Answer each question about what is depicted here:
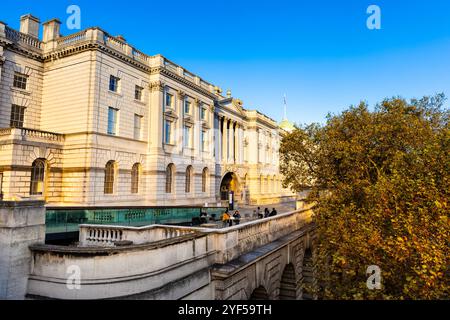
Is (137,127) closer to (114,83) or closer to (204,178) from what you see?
(114,83)

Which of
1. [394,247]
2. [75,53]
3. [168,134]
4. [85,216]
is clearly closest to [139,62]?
[75,53]

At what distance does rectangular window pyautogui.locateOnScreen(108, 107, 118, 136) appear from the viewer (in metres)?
26.7

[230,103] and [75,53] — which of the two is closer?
[75,53]

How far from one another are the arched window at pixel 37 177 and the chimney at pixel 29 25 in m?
13.4

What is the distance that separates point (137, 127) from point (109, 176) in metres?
6.13

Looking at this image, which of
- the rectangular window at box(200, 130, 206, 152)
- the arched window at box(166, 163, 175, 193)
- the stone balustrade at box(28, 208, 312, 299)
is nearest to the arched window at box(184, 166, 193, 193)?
the arched window at box(166, 163, 175, 193)

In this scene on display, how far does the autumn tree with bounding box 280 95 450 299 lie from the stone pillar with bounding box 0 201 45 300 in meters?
10.2

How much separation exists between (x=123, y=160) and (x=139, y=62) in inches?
400

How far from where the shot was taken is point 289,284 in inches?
640

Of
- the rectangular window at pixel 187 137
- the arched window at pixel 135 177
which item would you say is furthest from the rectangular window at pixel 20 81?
Result: the rectangular window at pixel 187 137

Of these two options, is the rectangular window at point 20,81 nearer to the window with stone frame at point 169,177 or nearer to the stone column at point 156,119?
the stone column at point 156,119

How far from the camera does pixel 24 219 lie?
7629mm

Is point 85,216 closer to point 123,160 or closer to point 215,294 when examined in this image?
point 215,294

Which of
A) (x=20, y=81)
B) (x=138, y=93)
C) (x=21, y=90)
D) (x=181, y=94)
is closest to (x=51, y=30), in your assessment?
(x=20, y=81)
